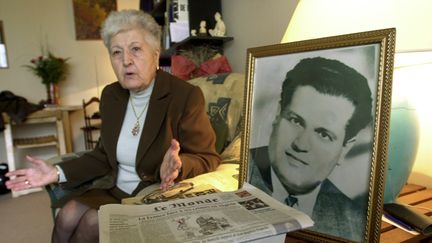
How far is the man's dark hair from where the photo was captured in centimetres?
59

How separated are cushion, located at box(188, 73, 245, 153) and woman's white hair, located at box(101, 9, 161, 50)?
14.1 inches

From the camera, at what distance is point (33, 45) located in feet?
11.7

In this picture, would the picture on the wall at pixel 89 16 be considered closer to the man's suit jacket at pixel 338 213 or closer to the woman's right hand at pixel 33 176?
the woman's right hand at pixel 33 176

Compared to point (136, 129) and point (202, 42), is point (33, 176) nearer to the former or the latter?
point (136, 129)

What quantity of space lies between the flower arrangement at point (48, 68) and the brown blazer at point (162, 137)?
2.53 meters

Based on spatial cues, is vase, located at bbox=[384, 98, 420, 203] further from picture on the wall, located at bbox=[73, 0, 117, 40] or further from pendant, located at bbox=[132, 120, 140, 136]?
picture on the wall, located at bbox=[73, 0, 117, 40]

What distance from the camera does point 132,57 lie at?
4.00 ft

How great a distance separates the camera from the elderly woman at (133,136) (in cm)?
116

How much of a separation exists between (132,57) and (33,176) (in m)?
0.58

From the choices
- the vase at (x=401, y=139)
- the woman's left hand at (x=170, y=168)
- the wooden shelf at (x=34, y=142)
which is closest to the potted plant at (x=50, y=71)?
the wooden shelf at (x=34, y=142)

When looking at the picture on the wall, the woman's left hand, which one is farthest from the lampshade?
the picture on the wall

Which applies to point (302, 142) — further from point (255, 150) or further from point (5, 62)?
point (5, 62)

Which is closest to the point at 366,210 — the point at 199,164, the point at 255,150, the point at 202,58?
the point at 255,150

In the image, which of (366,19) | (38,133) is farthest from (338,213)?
(38,133)
